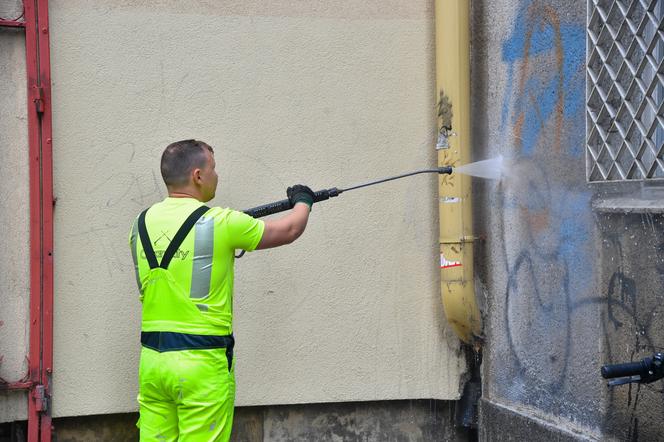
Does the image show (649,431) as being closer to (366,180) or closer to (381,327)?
(381,327)

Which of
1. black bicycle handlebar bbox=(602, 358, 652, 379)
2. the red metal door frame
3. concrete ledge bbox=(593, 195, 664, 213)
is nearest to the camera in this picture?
black bicycle handlebar bbox=(602, 358, 652, 379)

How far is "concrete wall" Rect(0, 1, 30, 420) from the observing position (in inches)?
173

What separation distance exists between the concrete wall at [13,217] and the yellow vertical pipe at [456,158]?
222cm

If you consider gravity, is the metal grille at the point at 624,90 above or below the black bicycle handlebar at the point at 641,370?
above

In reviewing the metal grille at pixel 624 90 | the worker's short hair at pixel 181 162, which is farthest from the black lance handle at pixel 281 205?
the metal grille at pixel 624 90

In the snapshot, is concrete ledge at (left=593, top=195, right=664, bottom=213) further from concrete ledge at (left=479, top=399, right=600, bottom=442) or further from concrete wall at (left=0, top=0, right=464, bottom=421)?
concrete wall at (left=0, top=0, right=464, bottom=421)

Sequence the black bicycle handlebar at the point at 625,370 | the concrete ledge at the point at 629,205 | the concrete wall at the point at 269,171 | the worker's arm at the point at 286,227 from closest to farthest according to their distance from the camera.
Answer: the black bicycle handlebar at the point at 625,370
the concrete ledge at the point at 629,205
the worker's arm at the point at 286,227
the concrete wall at the point at 269,171

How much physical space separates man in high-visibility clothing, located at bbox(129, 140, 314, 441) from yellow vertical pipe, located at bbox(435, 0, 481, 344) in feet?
4.01

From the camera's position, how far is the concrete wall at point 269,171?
177 inches

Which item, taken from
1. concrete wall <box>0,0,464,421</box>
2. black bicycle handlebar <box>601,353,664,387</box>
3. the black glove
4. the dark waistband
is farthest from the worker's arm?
black bicycle handlebar <box>601,353,664,387</box>

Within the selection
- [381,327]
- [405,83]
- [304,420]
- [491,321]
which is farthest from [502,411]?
[405,83]

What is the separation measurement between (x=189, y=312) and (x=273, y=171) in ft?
4.32

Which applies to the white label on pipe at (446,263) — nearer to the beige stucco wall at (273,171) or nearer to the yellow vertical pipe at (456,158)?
the yellow vertical pipe at (456,158)

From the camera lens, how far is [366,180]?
15.6 feet
